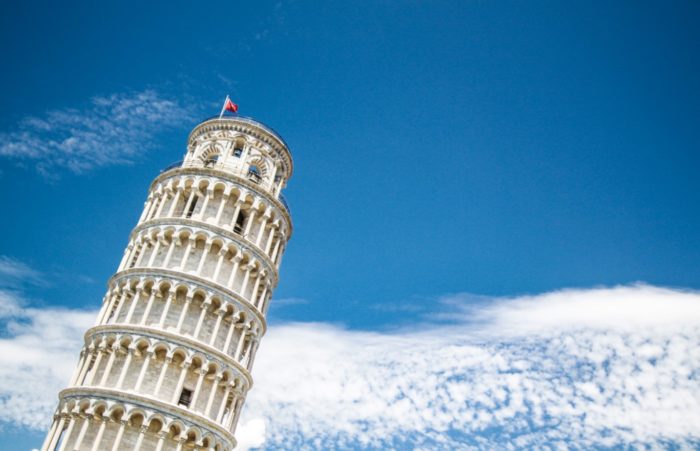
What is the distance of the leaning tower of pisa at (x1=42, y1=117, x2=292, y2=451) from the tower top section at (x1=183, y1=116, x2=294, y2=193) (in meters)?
0.09

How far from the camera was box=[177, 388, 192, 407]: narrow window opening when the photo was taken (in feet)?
127

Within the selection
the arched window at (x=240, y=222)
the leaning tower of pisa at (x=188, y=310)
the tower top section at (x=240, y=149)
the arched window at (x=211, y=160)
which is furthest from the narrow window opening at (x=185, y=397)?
the arched window at (x=211, y=160)

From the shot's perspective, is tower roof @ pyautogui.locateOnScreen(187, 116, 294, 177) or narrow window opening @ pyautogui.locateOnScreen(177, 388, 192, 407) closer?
narrow window opening @ pyautogui.locateOnScreen(177, 388, 192, 407)

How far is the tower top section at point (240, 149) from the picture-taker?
48.9 meters

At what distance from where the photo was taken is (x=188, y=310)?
135 feet

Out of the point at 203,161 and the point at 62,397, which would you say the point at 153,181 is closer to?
the point at 203,161

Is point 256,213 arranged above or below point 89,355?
above

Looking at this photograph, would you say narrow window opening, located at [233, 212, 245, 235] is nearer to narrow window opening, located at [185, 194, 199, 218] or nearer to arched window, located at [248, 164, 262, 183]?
narrow window opening, located at [185, 194, 199, 218]

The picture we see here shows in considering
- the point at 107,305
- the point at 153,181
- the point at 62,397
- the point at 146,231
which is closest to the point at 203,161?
the point at 153,181

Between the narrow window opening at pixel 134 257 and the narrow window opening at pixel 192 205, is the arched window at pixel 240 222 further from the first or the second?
the narrow window opening at pixel 134 257

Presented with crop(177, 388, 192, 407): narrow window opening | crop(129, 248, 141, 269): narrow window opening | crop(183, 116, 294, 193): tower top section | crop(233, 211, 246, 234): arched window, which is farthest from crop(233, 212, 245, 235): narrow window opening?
crop(177, 388, 192, 407): narrow window opening

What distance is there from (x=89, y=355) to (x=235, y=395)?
972cm

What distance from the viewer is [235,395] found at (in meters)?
41.4

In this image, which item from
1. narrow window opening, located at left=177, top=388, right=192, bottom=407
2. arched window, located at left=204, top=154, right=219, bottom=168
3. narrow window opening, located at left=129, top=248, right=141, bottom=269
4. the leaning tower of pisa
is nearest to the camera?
the leaning tower of pisa
